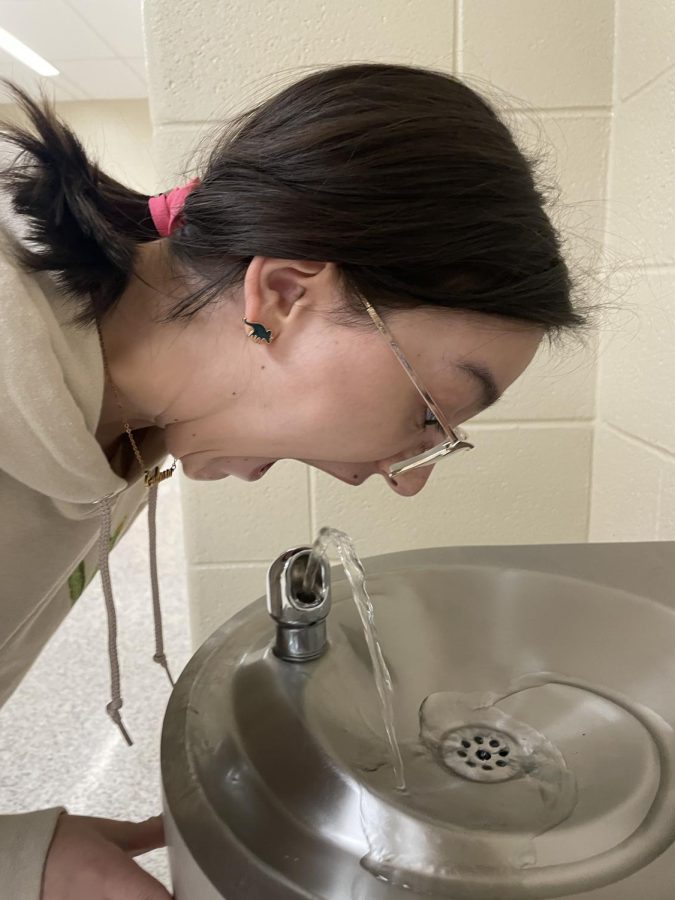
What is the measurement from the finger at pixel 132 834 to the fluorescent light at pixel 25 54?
3.38 metres

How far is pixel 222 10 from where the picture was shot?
2.87ft

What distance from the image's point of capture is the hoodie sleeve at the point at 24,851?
0.46 m

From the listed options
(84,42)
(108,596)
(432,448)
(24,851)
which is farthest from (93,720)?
(84,42)

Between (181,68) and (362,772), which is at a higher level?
(181,68)

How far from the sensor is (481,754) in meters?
0.56

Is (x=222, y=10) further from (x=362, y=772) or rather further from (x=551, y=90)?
(x=362, y=772)

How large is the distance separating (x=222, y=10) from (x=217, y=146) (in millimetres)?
397

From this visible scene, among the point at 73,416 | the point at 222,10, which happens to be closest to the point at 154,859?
the point at 73,416

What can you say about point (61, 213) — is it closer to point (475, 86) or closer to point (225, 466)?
point (225, 466)

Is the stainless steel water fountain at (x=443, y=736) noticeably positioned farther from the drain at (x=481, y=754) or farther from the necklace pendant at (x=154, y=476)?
the necklace pendant at (x=154, y=476)

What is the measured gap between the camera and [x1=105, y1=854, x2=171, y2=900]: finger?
449 mm

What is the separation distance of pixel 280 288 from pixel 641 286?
0.51m

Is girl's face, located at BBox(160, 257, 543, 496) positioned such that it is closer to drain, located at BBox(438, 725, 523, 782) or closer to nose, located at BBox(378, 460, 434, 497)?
nose, located at BBox(378, 460, 434, 497)

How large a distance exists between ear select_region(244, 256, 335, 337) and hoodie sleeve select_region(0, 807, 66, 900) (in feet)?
1.24
